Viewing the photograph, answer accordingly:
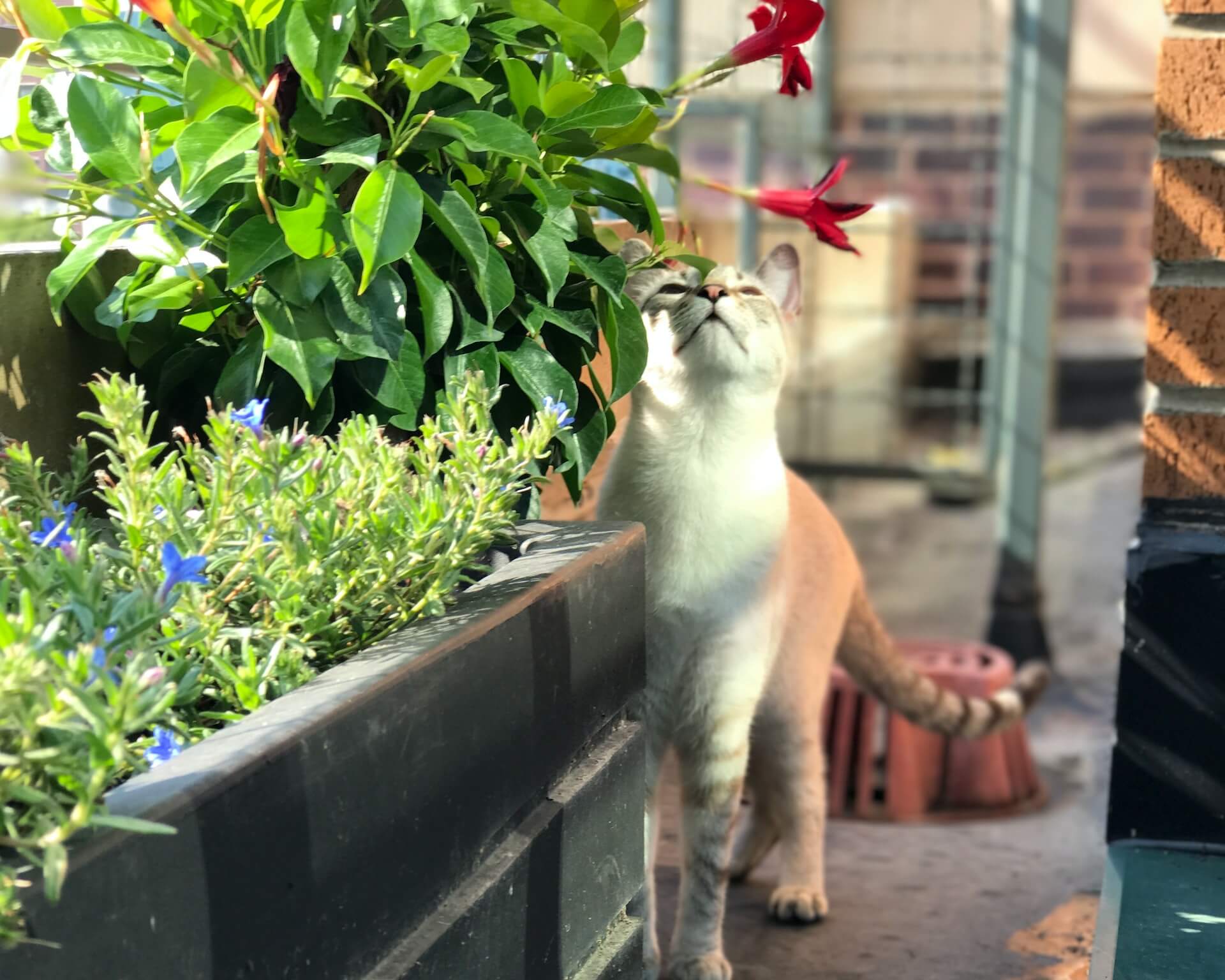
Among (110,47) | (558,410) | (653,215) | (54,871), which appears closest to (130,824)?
(54,871)

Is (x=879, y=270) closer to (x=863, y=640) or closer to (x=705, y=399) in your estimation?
(x=863, y=640)

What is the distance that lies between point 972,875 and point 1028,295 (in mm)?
1983

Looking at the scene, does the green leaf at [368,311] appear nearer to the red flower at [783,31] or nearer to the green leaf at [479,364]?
the green leaf at [479,364]

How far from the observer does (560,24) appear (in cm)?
132

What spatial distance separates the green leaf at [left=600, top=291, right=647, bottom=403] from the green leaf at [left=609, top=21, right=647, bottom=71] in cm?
25

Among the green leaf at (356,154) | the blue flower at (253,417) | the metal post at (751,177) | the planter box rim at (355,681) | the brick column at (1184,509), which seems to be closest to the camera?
the planter box rim at (355,681)

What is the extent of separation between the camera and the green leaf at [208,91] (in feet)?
4.12

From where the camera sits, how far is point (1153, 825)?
1.95 meters

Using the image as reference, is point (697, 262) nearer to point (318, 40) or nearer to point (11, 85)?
point (318, 40)

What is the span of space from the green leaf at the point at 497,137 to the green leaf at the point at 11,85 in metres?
0.40

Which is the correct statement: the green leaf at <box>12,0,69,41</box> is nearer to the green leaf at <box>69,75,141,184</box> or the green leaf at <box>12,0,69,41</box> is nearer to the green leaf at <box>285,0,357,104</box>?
the green leaf at <box>69,75,141,184</box>

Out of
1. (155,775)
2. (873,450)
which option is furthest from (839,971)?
(873,450)

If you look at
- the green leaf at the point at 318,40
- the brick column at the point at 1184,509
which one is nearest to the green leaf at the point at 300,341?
the green leaf at the point at 318,40

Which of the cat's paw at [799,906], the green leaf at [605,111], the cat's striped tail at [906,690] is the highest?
the green leaf at [605,111]
